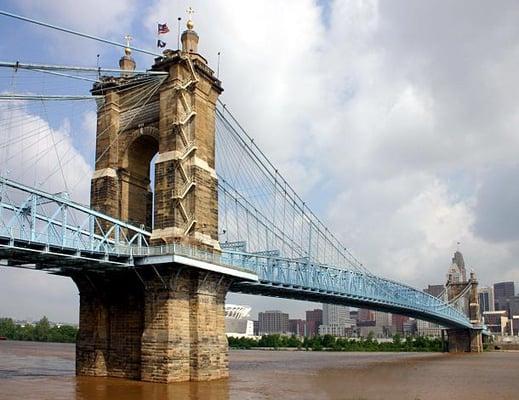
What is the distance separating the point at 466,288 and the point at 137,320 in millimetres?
109133

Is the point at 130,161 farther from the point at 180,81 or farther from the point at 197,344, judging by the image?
the point at 197,344

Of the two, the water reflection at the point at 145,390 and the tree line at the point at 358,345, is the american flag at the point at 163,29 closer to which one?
the water reflection at the point at 145,390

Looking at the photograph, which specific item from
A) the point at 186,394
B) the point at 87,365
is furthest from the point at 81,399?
the point at 87,365

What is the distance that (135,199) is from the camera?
43125mm

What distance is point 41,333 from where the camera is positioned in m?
158

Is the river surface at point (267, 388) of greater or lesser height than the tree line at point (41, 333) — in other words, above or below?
above

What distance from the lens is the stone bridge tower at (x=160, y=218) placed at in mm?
36125

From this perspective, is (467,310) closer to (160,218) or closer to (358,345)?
(358,345)

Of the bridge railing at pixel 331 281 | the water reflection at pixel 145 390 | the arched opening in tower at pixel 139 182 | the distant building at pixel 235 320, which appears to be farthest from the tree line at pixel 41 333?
the water reflection at pixel 145 390

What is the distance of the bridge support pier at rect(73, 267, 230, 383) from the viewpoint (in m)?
35.5

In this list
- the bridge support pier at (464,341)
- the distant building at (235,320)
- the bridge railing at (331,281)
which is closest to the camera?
the bridge railing at (331,281)

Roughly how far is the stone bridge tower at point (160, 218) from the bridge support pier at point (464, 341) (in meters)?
91.0

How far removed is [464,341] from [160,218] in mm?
97877

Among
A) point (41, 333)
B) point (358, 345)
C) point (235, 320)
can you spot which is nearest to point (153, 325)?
point (358, 345)
